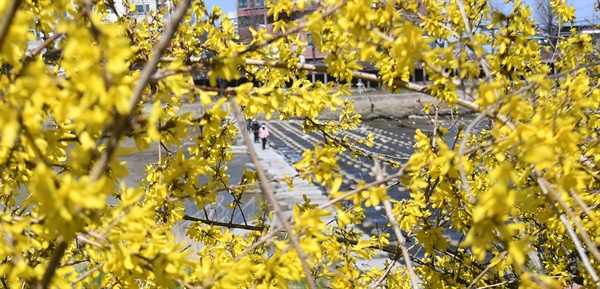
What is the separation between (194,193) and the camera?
5.16 ft

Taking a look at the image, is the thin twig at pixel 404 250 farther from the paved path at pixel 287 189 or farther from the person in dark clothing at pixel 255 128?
the person in dark clothing at pixel 255 128

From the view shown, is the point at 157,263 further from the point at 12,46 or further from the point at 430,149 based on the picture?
the point at 430,149

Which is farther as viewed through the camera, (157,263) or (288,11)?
(288,11)

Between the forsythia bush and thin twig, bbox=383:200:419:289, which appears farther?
thin twig, bbox=383:200:419:289

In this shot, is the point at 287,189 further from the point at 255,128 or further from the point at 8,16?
the point at 8,16

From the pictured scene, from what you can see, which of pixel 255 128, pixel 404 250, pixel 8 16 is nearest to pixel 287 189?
pixel 255 128

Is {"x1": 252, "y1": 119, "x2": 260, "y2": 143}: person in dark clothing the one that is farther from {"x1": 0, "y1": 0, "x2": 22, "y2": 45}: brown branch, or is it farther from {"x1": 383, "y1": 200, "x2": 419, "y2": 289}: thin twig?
{"x1": 0, "y1": 0, "x2": 22, "y2": 45}: brown branch

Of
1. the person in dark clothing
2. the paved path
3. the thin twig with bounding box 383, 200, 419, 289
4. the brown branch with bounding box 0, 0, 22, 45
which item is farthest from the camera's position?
the person in dark clothing

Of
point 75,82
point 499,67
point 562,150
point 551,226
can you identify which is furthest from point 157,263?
point 499,67

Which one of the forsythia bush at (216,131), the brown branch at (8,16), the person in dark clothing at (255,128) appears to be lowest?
the person in dark clothing at (255,128)

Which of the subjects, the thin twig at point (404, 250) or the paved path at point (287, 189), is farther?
the paved path at point (287, 189)

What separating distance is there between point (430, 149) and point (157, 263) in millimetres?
1173

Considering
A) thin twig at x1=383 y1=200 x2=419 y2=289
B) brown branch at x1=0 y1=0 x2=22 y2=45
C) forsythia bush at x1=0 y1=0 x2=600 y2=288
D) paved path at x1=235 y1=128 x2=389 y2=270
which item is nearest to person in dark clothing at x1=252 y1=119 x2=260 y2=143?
paved path at x1=235 y1=128 x2=389 y2=270

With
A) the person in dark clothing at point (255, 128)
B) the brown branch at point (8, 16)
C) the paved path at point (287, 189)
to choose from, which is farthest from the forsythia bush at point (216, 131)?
the person in dark clothing at point (255, 128)
